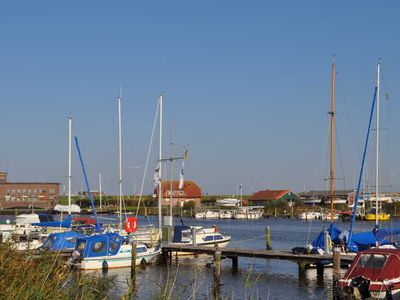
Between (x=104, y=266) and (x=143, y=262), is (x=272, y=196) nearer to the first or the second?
(x=143, y=262)

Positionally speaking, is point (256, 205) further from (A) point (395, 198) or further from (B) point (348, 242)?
(B) point (348, 242)

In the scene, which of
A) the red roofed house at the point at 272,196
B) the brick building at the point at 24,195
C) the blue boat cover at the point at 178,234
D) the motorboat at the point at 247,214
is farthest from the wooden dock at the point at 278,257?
the brick building at the point at 24,195

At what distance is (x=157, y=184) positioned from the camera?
50.0 m

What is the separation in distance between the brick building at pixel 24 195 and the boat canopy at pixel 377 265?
140975mm

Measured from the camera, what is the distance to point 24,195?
533 ft

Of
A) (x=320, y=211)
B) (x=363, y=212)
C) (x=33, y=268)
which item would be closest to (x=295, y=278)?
(x=33, y=268)

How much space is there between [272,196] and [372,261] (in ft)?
463

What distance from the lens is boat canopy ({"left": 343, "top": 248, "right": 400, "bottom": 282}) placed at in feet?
81.7

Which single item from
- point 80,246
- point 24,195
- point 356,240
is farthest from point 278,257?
point 24,195

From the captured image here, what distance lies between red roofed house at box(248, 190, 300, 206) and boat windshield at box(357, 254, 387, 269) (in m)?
137

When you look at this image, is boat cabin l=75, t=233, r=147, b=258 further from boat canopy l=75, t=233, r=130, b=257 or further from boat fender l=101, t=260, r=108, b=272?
boat fender l=101, t=260, r=108, b=272

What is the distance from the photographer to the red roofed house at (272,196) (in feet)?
541

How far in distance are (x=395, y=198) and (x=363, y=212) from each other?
137 ft

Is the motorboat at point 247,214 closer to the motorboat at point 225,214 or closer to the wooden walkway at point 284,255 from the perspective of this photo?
the motorboat at point 225,214
